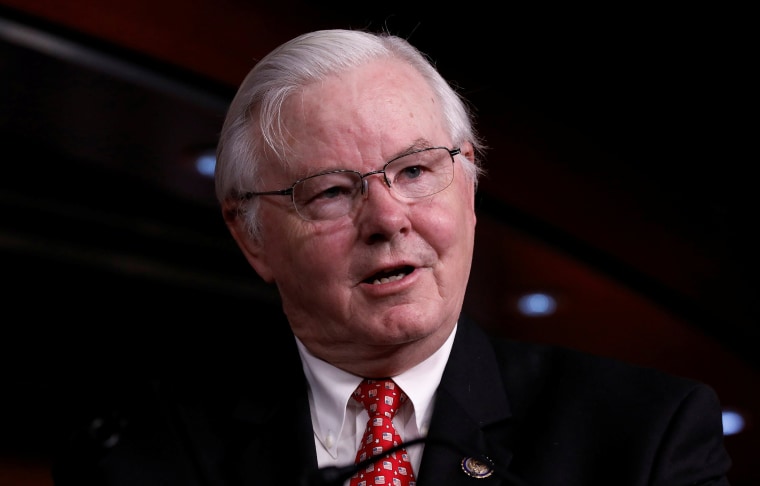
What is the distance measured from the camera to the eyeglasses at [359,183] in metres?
1.88

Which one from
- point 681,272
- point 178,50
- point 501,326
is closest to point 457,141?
point 178,50

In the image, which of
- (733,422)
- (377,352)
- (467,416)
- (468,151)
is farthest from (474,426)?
(733,422)

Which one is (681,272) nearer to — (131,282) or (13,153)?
(131,282)

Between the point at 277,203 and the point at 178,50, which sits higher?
the point at 178,50

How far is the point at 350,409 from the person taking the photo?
1.96m

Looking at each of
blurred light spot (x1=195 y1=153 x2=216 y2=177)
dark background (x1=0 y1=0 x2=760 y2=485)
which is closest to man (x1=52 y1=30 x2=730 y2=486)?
dark background (x1=0 y1=0 x2=760 y2=485)

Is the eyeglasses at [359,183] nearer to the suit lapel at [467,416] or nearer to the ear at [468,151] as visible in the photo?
the ear at [468,151]

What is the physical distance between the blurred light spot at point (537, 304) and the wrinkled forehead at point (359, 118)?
1.44 metres

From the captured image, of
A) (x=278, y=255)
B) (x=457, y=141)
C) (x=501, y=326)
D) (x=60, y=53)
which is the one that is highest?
(x=60, y=53)

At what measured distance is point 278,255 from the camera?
200 cm

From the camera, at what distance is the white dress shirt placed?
1.92 meters

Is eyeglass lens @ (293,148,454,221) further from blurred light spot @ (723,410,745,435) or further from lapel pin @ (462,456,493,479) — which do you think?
blurred light spot @ (723,410,745,435)

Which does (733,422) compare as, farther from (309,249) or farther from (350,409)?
(309,249)

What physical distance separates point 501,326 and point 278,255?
164 cm
